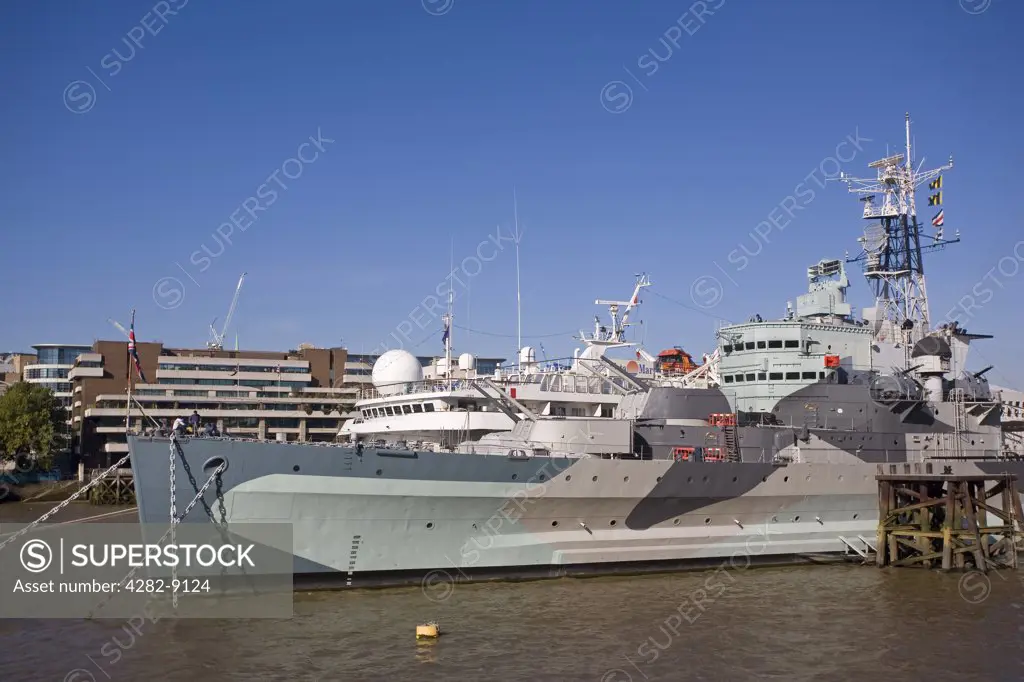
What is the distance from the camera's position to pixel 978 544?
24.1 metres

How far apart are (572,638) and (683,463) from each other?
24.8 ft

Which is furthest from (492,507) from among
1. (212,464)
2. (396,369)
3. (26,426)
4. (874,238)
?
(26,426)

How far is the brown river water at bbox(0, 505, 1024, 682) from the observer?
14.8 meters

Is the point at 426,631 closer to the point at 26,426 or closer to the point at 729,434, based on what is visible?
the point at 729,434

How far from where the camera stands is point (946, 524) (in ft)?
81.5

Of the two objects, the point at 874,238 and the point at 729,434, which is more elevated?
the point at 874,238

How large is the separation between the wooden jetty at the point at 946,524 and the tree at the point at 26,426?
170 feet

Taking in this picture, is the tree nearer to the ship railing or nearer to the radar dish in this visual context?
the ship railing

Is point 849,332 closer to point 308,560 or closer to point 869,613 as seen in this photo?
point 869,613

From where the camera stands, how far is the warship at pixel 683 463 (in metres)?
19.5

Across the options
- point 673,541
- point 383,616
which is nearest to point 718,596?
point 673,541

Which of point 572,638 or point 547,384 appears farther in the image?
point 547,384

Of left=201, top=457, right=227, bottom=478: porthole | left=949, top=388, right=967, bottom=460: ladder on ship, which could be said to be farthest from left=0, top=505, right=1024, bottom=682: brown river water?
left=949, top=388, right=967, bottom=460: ladder on ship

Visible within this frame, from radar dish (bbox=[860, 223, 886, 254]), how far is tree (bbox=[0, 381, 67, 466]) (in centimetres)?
5101
